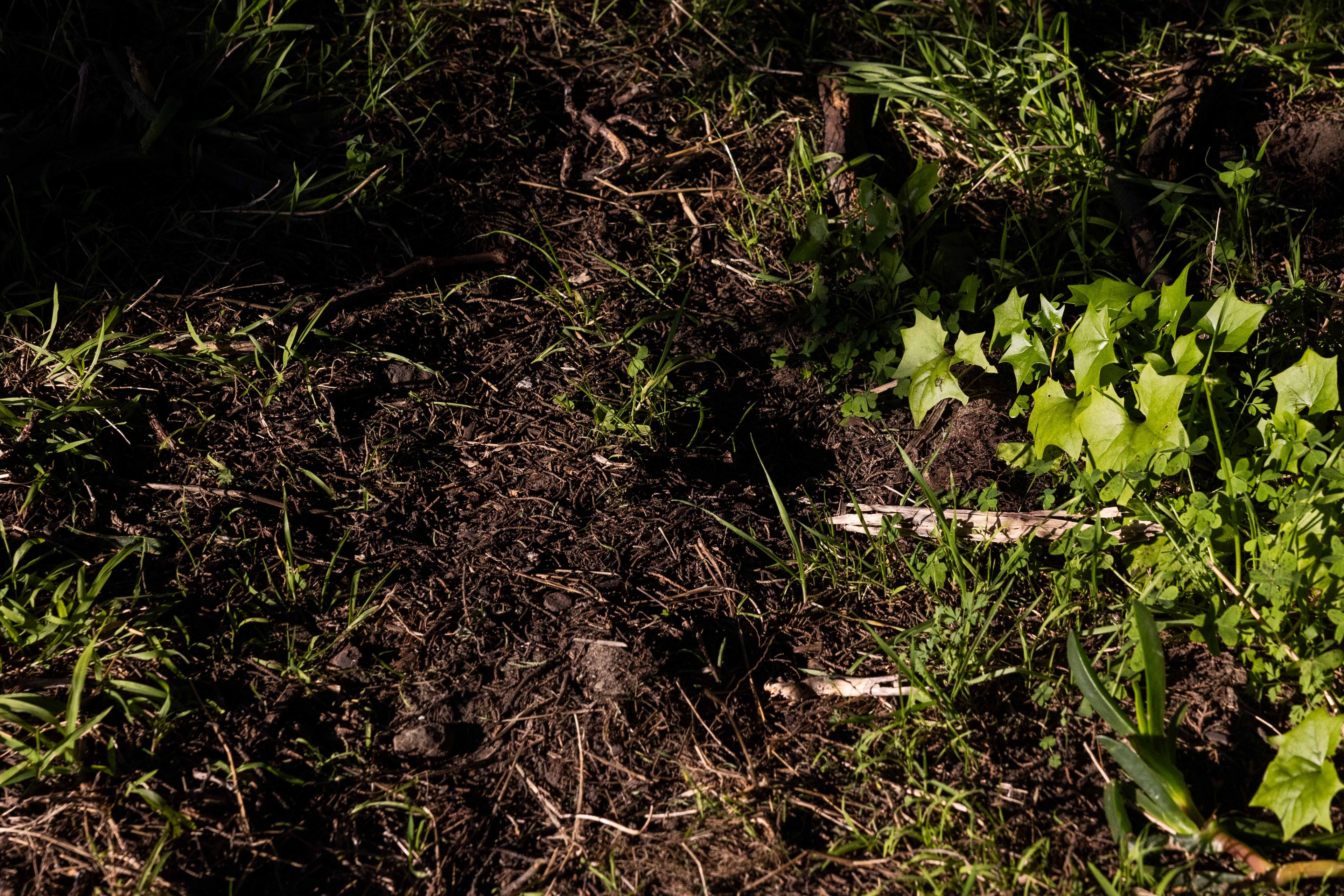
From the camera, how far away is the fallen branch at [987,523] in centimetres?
202

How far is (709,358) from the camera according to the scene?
239 centimetres

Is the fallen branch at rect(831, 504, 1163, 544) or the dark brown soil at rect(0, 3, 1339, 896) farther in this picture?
the fallen branch at rect(831, 504, 1163, 544)

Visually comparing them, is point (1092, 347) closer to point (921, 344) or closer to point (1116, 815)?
point (921, 344)

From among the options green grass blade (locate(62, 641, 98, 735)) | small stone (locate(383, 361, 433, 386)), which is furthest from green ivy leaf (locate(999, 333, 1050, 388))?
green grass blade (locate(62, 641, 98, 735))

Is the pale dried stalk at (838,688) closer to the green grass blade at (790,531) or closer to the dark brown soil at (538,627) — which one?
the dark brown soil at (538,627)

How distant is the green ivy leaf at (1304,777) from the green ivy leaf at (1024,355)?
2.78ft

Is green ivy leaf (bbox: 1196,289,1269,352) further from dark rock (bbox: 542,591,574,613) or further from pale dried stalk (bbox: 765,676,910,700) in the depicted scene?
dark rock (bbox: 542,591,574,613)

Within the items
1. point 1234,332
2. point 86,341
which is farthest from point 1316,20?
point 86,341

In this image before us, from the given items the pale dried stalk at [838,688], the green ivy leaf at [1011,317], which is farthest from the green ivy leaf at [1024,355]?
the pale dried stalk at [838,688]

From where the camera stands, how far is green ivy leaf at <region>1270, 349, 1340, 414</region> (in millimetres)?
1838

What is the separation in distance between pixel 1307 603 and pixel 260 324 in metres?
2.41

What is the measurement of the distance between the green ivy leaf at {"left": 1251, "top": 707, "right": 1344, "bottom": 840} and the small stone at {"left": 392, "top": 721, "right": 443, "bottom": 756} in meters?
1.43

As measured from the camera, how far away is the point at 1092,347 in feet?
6.47

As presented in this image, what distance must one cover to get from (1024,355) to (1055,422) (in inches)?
7.2
